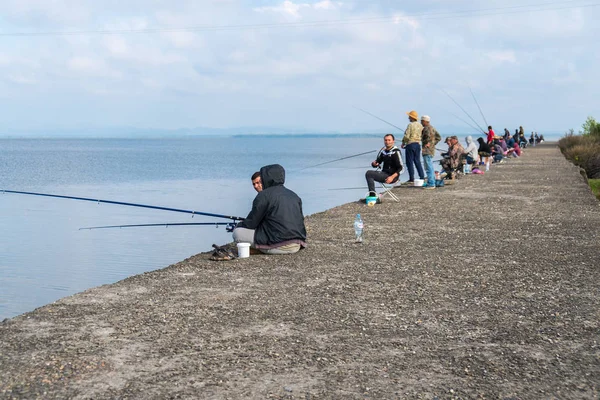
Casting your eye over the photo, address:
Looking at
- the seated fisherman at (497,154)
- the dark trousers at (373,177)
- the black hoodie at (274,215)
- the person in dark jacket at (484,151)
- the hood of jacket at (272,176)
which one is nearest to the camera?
the black hoodie at (274,215)

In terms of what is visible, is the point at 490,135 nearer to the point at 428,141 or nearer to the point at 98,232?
the point at 428,141

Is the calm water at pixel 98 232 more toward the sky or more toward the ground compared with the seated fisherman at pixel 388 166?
more toward the ground

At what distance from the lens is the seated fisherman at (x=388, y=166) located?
12.8m

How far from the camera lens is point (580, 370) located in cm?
407

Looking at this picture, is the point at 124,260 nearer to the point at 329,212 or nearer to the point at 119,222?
the point at 329,212

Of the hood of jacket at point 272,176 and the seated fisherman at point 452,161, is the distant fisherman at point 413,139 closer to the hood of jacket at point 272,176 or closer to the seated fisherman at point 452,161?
the seated fisherman at point 452,161

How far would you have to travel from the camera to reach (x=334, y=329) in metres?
4.84

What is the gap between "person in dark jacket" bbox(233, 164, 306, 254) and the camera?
7348 millimetres

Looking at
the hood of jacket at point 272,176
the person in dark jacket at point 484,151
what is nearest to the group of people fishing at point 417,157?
the person in dark jacket at point 484,151

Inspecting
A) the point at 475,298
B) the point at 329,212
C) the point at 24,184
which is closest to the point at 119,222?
the point at 329,212

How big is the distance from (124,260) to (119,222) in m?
5.15

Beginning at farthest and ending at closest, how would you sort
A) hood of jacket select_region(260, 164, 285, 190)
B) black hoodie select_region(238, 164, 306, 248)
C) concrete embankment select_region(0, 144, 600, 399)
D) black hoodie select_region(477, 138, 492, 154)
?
black hoodie select_region(477, 138, 492, 154), hood of jacket select_region(260, 164, 285, 190), black hoodie select_region(238, 164, 306, 248), concrete embankment select_region(0, 144, 600, 399)

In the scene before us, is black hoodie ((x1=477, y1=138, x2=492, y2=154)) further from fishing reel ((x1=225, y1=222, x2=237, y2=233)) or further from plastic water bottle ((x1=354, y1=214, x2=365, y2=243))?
fishing reel ((x1=225, y1=222, x2=237, y2=233))

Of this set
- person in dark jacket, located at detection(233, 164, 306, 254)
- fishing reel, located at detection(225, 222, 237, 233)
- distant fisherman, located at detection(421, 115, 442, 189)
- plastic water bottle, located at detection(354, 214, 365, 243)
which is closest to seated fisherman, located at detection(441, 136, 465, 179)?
distant fisherman, located at detection(421, 115, 442, 189)
